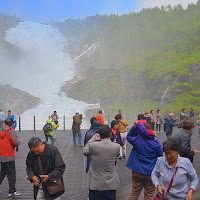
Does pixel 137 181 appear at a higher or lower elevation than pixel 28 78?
lower

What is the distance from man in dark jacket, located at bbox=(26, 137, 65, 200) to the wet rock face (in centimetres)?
3063

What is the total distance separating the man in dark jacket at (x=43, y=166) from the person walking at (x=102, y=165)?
42cm

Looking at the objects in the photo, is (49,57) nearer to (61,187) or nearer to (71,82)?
(71,82)

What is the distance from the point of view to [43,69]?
54.1 meters

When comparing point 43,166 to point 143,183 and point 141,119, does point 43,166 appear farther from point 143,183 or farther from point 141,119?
point 141,119

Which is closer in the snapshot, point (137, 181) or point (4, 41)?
point (137, 181)

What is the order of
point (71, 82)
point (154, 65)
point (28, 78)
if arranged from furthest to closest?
point (28, 78), point (71, 82), point (154, 65)

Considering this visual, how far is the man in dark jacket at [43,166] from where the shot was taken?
9.82 ft

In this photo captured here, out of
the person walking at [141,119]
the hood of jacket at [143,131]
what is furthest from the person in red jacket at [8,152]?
the hood of jacket at [143,131]

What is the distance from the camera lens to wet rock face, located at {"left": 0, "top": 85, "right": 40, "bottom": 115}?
33688mm

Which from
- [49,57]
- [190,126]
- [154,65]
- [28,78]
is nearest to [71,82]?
[28,78]

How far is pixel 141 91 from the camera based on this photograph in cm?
3631

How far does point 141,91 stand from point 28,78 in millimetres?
24129

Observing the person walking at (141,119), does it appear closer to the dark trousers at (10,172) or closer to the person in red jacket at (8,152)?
the person in red jacket at (8,152)
